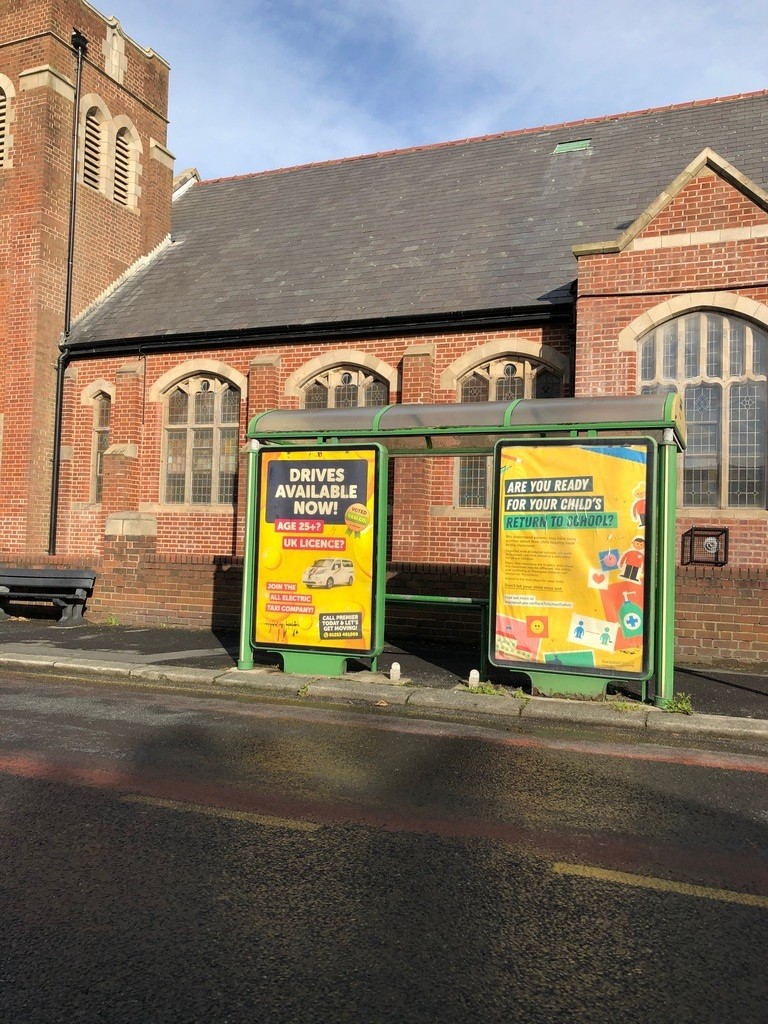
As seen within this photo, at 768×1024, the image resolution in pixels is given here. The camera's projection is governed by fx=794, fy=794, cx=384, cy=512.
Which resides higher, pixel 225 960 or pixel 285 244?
pixel 285 244

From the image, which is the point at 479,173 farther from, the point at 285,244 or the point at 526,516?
the point at 526,516

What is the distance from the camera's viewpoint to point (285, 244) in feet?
59.2

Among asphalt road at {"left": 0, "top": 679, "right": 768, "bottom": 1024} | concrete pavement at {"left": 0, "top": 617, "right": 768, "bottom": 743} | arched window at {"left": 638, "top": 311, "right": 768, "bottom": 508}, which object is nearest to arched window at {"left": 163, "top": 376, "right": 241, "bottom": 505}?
concrete pavement at {"left": 0, "top": 617, "right": 768, "bottom": 743}

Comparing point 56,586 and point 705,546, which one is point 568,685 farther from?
point 56,586

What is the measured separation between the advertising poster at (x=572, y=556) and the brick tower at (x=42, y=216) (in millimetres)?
12214

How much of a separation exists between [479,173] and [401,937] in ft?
58.1

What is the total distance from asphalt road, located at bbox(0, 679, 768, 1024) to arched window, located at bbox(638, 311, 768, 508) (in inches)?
254

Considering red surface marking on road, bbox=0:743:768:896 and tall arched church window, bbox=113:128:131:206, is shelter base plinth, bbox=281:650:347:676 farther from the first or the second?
tall arched church window, bbox=113:128:131:206

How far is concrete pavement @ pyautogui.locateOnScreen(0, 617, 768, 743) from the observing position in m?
7.46

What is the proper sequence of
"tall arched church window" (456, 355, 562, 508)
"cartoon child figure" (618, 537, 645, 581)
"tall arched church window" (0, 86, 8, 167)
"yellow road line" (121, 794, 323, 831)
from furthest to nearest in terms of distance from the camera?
"tall arched church window" (0, 86, 8, 167) → "tall arched church window" (456, 355, 562, 508) → "cartoon child figure" (618, 537, 645, 581) → "yellow road line" (121, 794, 323, 831)

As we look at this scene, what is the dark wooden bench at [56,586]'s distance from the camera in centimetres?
1417

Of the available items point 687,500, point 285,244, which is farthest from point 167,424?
point 687,500

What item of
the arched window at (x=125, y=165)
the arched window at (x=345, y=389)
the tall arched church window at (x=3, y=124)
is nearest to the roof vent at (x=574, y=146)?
the arched window at (x=345, y=389)

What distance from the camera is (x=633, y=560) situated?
7949 millimetres
